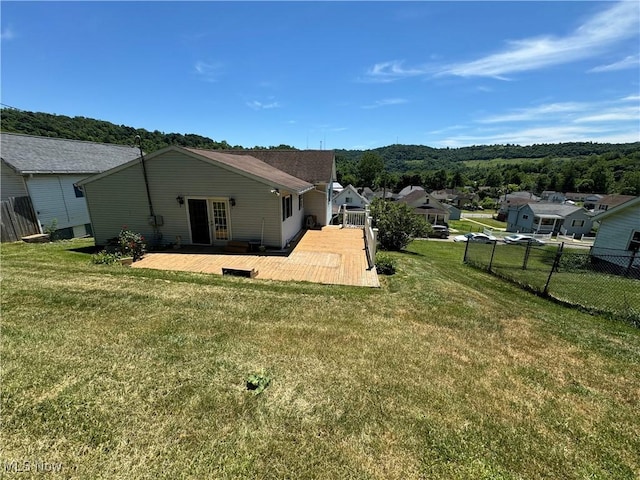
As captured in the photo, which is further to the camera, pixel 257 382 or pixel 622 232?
pixel 622 232

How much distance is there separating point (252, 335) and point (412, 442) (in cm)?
268

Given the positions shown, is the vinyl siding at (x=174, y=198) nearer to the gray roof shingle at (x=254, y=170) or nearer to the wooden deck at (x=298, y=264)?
the gray roof shingle at (x=254, y=170)

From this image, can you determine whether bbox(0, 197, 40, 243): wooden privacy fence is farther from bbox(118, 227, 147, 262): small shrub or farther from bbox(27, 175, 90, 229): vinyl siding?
Result: bbox(118, 227, 147, 262): small shrub

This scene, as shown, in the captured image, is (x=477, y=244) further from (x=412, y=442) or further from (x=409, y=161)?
(x=409, y=161)

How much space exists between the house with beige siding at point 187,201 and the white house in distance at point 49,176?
4.72 m

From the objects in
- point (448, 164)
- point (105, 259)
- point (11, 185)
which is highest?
point (448, 164)

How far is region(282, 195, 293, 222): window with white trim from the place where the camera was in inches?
434

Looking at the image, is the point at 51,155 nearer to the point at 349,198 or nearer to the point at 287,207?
the point at 287,207

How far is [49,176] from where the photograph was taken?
1355 cm

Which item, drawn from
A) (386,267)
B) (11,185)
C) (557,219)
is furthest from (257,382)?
(557,219)

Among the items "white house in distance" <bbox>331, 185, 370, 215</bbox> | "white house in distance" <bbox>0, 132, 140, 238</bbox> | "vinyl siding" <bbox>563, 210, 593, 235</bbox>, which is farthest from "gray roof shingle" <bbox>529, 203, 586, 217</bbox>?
"white house in distance" <bbox>0, 132, 140, 238</bbox>

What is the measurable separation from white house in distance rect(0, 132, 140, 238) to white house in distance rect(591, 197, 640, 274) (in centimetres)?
2633

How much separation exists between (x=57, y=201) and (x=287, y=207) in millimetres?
11842

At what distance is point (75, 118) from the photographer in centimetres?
3222
